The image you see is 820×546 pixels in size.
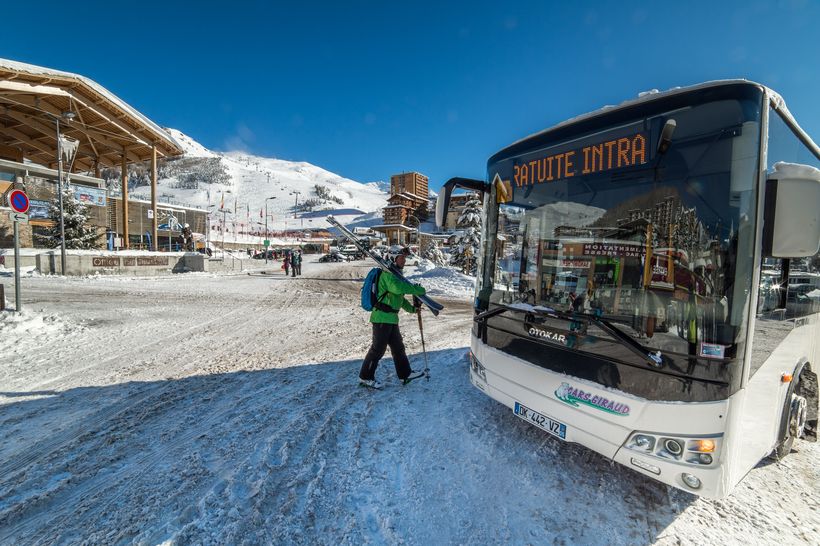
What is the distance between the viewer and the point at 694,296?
238cm

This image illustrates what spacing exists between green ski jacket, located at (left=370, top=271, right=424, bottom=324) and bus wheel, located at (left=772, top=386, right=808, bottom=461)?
11.8 ft

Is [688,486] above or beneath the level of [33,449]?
above

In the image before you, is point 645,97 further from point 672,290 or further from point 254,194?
point 254,194

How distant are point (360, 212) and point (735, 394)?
392ft

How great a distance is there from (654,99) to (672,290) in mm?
1449

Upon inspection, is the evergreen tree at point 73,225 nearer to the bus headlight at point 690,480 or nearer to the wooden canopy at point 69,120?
the wooden canopy at point 69,120

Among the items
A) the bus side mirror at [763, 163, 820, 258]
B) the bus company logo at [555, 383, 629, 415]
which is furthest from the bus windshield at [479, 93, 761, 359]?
the bus company logo at [555, 383, 629, 415]

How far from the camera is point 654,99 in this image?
8.91 feet

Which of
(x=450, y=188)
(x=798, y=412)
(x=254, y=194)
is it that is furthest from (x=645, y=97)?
(x=254, y=194)

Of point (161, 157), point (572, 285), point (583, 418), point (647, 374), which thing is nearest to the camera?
point (647, 374)

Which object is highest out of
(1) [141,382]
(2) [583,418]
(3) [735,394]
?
(3) [735,394]

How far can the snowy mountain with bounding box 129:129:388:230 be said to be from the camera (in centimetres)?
10788

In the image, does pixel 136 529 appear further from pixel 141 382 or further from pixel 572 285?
pixel 572 285

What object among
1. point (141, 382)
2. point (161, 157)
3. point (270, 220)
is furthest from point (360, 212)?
point (141, 382)
